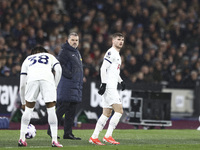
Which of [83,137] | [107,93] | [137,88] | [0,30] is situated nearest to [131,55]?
[137,88]

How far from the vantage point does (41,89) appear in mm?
10273

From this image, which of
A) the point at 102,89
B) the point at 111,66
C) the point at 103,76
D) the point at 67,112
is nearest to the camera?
the point at 102,89

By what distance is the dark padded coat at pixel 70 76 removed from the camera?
12.1m

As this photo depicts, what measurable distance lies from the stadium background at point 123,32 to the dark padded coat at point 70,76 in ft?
20.1

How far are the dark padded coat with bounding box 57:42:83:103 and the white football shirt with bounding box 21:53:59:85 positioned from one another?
1.78 meters

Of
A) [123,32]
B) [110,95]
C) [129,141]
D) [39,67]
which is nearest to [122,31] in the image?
[123,32]

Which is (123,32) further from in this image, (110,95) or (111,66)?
(110,95)

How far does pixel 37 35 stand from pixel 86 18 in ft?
10.2

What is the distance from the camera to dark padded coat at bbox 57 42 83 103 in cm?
1213

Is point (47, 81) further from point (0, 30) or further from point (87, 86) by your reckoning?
point (0, 30)

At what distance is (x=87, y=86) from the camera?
19156 millimetres

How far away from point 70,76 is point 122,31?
1167cm

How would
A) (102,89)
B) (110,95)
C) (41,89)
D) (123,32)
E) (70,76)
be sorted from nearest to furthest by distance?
(41,89) < (102,89) < (110,95) < (70,76) < (123,32)

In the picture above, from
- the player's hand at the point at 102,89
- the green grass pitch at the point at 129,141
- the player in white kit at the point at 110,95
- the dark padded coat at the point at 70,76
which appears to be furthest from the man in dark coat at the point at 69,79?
the player's hand at the point at 102,89
